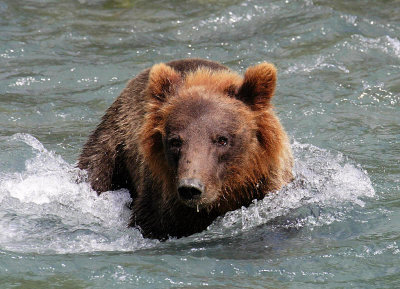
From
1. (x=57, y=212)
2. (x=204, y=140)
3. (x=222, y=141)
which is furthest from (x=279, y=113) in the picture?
(x=204, y=140)

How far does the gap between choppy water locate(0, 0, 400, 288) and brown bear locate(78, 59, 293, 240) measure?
0.20 meters

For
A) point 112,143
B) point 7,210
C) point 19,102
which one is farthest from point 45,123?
point 7,210

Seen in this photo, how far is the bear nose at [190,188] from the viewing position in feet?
19.5

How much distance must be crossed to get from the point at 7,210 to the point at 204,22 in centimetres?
759

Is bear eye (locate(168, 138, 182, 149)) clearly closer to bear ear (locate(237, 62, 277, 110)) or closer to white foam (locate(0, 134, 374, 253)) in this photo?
bear ear (locate(237, 62, 277, 110))

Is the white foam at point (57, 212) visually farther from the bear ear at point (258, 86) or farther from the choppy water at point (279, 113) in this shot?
the bear ear at point (258, 86)

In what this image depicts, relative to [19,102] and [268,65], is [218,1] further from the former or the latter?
[268,65]

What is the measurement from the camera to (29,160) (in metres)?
9.80

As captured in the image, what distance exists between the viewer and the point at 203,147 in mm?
6359

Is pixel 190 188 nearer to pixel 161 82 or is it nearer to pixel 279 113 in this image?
pixel 161 82

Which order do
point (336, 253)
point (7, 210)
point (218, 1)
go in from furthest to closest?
point (218, 1) < point (7, 210) < point (336, 253)

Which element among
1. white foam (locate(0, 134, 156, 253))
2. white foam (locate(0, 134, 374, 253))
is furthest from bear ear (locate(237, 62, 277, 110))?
white foam (locate(0, 134, 156, 253))

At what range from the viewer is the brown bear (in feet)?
20.9

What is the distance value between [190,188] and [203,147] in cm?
51
